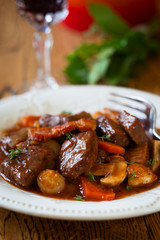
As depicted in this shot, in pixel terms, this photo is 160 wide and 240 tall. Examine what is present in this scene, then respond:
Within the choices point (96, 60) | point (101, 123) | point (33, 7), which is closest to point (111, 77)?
point (96, 60)

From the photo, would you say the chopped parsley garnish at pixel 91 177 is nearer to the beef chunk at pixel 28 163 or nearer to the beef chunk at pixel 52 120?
the beef chunk at pixel 28 163

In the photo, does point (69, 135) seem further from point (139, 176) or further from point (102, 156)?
point (139, 176)

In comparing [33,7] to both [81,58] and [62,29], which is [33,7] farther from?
[62,29]

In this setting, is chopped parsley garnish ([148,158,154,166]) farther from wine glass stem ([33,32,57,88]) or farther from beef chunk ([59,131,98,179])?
wine glass stem ([33,32,57,88])

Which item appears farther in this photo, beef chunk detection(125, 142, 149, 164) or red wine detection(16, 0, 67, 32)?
red wine detection(16, 0, 67, 32)

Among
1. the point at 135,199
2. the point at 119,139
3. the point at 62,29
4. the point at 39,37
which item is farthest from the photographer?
the point at 62,29

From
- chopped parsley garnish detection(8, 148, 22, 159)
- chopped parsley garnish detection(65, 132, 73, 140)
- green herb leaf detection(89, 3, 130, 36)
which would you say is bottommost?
chopped parsley garnish detection(8, 148, 22, 159)

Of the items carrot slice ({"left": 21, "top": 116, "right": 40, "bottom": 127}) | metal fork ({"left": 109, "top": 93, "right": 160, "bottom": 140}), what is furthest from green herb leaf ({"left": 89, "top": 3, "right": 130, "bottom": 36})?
carrot slice ({"left": 21, "top": 116, "right": 40, "bottom": 127})
